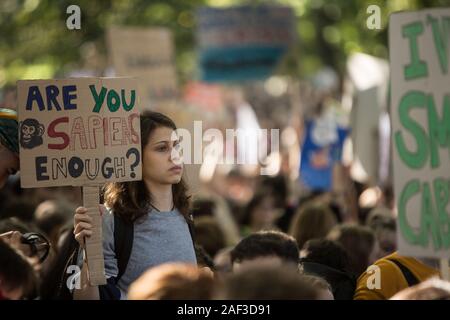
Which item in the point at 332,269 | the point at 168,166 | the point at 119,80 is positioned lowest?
the point at 332,269

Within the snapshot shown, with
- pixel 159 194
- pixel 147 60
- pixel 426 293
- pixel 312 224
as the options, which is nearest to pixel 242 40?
pixel 147 60

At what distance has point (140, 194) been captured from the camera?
6.06 metres

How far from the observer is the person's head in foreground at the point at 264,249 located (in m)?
6.31

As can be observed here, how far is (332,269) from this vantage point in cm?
678

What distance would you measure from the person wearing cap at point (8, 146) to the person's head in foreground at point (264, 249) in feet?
3.47

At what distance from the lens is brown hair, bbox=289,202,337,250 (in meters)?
9.38

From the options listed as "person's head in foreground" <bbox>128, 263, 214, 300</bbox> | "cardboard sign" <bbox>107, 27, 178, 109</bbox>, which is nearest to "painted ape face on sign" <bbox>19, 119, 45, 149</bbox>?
"person's head in foreground" <bbox>128, 263, 214, 300</bbox>

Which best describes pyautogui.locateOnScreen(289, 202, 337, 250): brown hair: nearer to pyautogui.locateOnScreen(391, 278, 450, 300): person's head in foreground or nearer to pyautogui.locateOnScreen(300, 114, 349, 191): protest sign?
pyautogui.locateOnScreen(391, 278, 450, 300): person's head in foreground

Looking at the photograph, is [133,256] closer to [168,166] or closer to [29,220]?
[168,166]

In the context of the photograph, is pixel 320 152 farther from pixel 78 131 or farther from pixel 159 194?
pixel 78 131

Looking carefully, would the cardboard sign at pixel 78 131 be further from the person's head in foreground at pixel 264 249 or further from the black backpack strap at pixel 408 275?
the black backpack strap at pixel 408 275
